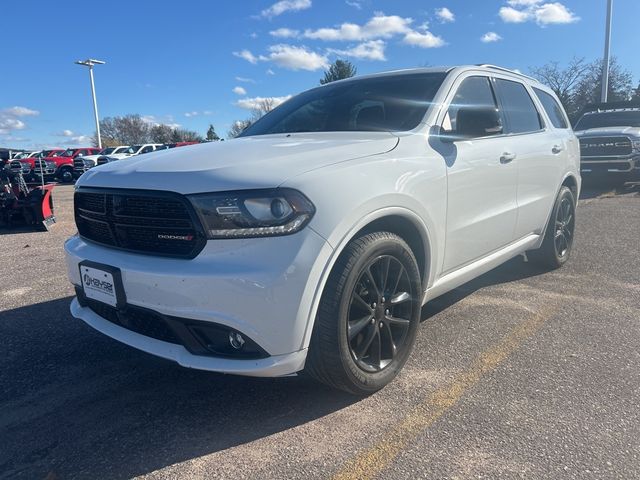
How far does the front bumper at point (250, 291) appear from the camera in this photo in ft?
7.06

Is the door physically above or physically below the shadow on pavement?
above

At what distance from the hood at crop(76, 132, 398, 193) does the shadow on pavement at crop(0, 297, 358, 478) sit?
45.6 inches

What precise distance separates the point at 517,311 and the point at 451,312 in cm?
53

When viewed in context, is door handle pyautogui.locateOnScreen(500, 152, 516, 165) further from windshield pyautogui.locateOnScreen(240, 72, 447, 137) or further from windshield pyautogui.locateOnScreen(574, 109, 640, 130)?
windshield pyautogui.locateOnScreen(574, 109, 640, 130)

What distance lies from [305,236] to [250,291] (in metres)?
0.33

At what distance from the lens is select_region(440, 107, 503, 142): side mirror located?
3258 millimetres

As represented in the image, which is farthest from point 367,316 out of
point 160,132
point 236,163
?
point 160,132

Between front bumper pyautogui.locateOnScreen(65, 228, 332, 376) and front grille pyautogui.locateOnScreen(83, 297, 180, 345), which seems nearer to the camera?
front bumper pyautogui.locateOnScreen(65, 228, 332, 376)

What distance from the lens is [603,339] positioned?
3.39m

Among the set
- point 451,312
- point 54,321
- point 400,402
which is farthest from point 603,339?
point 54,321

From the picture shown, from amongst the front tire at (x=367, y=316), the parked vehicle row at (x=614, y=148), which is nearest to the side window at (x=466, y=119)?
the front tire at (x=367, y=316)

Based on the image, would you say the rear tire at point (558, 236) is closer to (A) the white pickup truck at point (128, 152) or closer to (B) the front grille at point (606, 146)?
(B) the front grille at point (606, 146)

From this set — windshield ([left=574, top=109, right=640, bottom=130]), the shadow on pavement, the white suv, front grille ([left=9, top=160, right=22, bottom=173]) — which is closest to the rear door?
the white suv

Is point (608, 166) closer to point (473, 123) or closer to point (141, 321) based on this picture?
point (473, 123)
